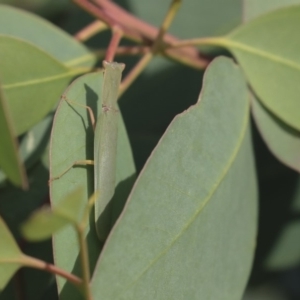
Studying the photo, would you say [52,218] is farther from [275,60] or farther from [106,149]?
[275,60]

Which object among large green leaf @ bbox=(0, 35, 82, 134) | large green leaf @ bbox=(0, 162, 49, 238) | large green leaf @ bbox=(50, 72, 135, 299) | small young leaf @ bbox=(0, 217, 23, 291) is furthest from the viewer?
large green leaf @ bbox=(0, 162, 49, 238)

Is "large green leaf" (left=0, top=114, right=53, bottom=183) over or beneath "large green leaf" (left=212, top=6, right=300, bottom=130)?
beneath

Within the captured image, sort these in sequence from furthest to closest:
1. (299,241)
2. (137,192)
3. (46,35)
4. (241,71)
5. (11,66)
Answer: (299,241) < (46,35) < (241,71) < (11,66) < (137,192)

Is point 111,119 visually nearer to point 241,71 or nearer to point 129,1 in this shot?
point 241,71

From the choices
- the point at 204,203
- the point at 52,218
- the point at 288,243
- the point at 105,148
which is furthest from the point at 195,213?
the point at 288,243

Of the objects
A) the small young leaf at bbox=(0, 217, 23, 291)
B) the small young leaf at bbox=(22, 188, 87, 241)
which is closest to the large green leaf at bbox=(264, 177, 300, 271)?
the small young leaf at bbox=(0, 217, 23, 291)

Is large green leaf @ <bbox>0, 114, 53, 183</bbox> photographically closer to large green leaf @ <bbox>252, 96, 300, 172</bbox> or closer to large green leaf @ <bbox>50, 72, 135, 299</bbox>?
large green leaf @ <bbox>50, 72, 135, 299</bbox>

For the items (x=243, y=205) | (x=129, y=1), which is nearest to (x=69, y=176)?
(x=243, y=205)

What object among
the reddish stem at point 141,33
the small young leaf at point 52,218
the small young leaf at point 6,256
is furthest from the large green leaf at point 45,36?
the small young leaf at point 52,218
